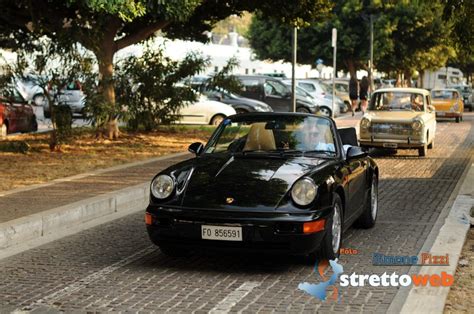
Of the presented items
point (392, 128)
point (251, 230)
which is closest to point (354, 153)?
point (251, 230)

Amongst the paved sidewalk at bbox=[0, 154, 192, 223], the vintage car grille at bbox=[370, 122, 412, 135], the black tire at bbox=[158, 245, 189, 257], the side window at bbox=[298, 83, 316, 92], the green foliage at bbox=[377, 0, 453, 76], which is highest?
the green foliage at bbox=[377, 0, 453, 76]

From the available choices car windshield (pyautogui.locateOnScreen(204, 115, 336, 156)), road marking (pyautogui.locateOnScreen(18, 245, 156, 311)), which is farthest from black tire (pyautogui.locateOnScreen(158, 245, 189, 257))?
car windshield (pyautogui.locateOnScreen(204, 115, 336, 156))

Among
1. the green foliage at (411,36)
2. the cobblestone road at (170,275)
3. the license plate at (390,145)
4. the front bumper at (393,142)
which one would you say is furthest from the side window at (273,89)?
the cobblestone road at (170,275)

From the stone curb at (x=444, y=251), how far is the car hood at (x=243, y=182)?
4.32 ft

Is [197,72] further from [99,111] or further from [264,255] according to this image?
[264,255]

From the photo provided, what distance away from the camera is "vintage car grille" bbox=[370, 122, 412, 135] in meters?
18.0

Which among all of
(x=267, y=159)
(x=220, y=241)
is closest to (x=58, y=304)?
(x=220, y=241)

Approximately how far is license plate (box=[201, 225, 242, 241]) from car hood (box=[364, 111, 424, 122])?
1192cm

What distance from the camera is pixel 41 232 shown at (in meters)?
8.85

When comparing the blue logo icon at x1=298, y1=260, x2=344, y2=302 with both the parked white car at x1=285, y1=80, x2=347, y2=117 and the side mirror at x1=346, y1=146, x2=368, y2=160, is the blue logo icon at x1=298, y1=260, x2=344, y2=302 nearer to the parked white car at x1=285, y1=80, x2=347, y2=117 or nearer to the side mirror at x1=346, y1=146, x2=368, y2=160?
the side mirror at x1=346, y1=146, x2=368, y2=160

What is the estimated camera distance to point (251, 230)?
22.1 feet

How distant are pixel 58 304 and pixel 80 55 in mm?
10612

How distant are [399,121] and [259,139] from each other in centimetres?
1042

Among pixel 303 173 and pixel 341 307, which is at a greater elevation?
pixel 303 173
